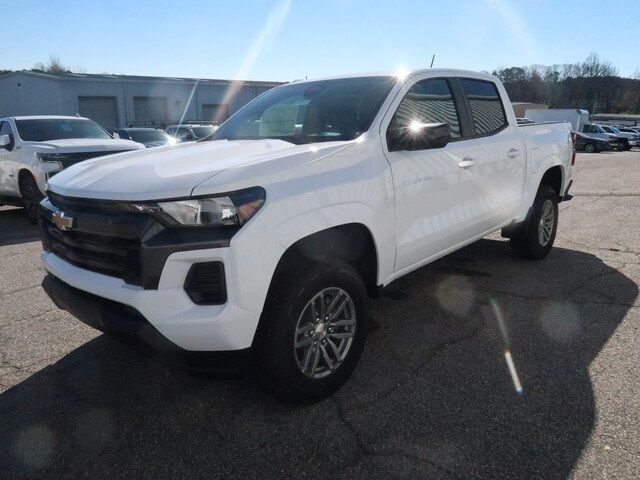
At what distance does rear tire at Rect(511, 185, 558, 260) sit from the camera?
520 cm

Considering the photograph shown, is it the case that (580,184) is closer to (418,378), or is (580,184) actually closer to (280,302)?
(418,378)

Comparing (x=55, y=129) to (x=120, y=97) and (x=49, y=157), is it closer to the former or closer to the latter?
(x=49, y=157)

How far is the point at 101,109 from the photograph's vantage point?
3450 cm

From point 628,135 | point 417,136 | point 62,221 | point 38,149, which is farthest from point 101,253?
point 628,135

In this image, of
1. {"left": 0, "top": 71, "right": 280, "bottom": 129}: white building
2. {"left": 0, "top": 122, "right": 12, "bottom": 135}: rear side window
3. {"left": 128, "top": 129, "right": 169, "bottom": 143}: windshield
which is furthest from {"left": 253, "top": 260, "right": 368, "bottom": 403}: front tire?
{"left": 0, "top": 71, "right": 280, "bottom": 129}: white building

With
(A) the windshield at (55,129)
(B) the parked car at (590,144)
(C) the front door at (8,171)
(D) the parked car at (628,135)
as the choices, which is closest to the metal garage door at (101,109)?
(A) the windshield at (55,129)

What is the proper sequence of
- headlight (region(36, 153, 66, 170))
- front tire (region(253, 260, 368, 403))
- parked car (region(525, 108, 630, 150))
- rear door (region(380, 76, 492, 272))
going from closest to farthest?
front tire (region(253, 260, 368, 403)) < rear door (region(380, 76, 492, 272)) < headlight (region(36, 153, 66, 170)) < parked car (region(525, 108, 630, 150))

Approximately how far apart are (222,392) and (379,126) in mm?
1846

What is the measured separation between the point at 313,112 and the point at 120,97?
114 ft

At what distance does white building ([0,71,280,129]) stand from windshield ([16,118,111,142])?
1011 inches

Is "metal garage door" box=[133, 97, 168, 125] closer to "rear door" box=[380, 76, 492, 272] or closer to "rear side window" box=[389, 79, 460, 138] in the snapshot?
"rear side window" box=[389, 79, 460, 138]

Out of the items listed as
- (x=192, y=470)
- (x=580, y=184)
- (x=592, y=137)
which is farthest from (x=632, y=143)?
(x=192, y=470)

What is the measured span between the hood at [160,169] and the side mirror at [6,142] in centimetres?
615

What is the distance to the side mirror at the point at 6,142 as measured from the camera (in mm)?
8100
